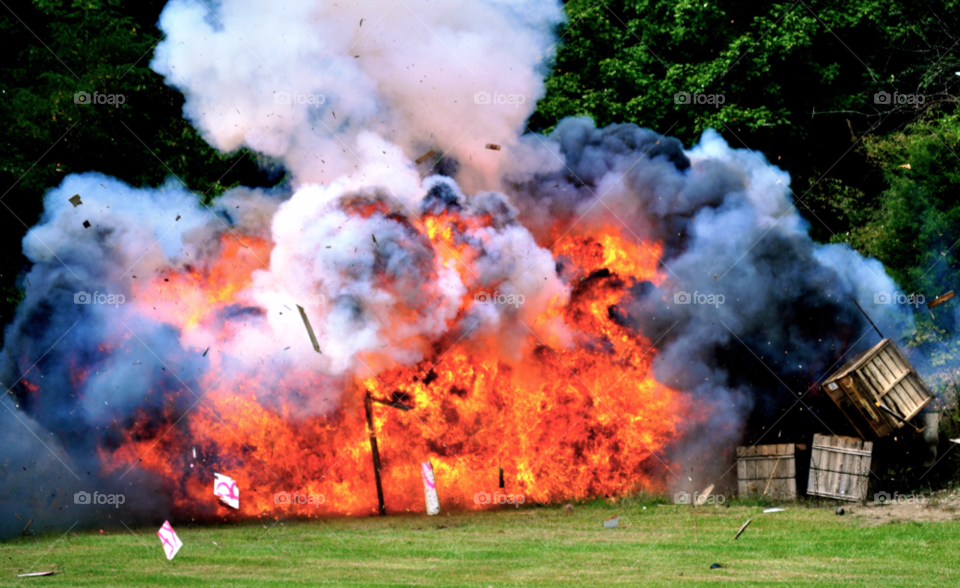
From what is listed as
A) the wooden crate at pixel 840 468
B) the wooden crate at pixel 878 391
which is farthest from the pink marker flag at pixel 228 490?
the wooden crate at pixel 878 391

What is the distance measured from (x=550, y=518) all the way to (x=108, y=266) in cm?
1031

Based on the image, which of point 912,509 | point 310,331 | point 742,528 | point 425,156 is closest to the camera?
point 742,528

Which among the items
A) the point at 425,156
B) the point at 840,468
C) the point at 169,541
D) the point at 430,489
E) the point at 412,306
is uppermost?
the point at 425,156

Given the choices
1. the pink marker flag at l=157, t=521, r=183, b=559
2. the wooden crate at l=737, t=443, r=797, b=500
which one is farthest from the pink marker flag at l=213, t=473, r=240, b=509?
the wooden crate at l=737, t=443, r=797, b=500

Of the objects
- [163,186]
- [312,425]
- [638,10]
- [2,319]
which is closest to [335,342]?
[312,425]

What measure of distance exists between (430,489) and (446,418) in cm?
158

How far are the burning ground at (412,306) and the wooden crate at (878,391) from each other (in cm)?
144

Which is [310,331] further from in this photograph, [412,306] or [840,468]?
[840,468]

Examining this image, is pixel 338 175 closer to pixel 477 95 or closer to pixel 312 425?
pixel 477 95

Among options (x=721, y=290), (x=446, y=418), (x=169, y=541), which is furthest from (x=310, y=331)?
(x=721, y=290)

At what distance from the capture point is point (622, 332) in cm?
2127

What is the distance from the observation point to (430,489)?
64.6 feet

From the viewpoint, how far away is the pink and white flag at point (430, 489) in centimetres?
1962

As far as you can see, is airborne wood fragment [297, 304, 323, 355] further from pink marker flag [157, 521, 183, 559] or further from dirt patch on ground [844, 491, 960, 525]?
dirt patch on ground [844, 491, 960, 525]
